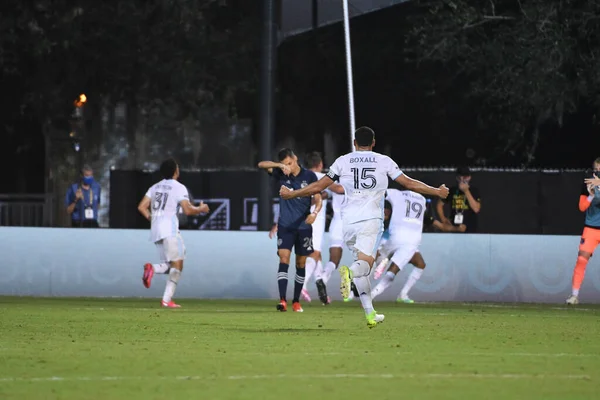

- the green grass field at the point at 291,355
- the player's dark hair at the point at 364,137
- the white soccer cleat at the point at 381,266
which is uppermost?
the player's dark hair at the point at 364,137

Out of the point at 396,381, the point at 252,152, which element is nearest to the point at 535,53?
the point at 252,152

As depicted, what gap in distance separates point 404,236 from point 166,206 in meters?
3.91

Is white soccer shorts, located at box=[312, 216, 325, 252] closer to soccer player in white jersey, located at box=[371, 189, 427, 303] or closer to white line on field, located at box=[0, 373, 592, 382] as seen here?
soccer player in white jersey, located at box=[371, 189, 427, 303]

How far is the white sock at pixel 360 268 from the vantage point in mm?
14930

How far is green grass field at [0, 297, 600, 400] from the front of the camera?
943cm

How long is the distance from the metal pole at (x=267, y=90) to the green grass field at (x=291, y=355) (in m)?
6.10

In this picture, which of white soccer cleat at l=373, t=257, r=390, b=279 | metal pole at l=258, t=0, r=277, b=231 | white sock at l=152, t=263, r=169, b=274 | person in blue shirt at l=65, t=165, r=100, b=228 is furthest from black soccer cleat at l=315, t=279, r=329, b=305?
person in blue shirt at l=65, t=165, r=100, b=228

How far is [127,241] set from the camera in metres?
24.4

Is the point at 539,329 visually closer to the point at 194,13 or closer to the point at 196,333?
the point at 196,333

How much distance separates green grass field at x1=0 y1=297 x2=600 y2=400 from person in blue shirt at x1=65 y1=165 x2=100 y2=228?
323 inches

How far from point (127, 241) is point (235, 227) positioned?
378 inches

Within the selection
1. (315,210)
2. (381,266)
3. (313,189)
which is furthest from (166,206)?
(313,189)

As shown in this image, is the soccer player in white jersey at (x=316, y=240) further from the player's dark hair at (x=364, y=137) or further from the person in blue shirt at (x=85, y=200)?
the player's dark hair at (x=364, y=137)

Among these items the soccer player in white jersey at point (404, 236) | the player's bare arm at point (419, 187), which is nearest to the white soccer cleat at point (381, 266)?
the soccer player in white jersey at point (404, 236)
